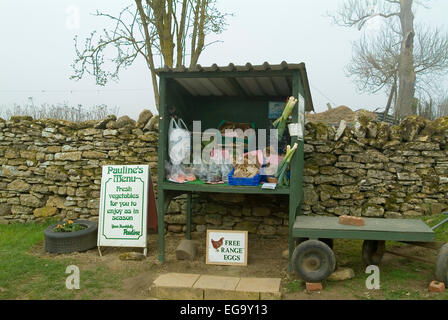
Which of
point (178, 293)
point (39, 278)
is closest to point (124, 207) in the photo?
point (39, 278)

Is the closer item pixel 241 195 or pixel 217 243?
pixel 217 243

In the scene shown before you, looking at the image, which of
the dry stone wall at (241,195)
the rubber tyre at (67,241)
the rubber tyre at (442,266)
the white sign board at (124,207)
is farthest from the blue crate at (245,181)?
the rubber tyre at (67,241)

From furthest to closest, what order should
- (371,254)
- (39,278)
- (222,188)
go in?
(222,188) → (371,254) → (39,278)

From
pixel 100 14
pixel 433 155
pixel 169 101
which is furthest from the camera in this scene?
pixel 100 14

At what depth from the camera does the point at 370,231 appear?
4.23m

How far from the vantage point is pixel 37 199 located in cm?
716

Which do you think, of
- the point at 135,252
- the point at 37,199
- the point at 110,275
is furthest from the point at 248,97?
the point at 37,199

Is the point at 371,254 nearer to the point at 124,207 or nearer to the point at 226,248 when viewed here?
the point at 226,248

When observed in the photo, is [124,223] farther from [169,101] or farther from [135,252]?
[169,101]

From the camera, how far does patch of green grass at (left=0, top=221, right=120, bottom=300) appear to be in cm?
425

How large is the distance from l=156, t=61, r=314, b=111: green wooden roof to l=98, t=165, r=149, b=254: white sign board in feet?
4.56

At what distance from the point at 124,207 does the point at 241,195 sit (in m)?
1.73

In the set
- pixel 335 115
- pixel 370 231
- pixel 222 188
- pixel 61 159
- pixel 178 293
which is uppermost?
pixel 335 115

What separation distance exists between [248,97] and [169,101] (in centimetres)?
144
